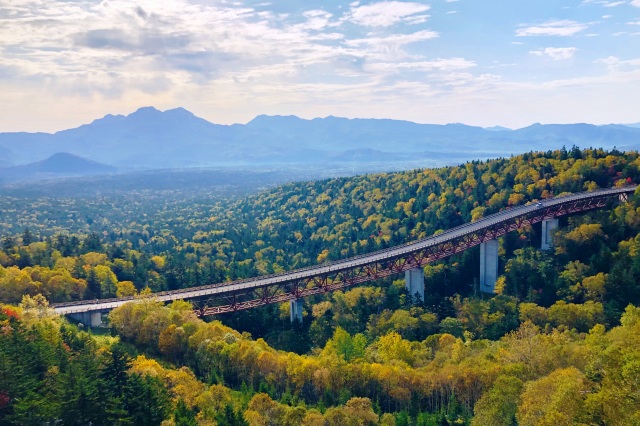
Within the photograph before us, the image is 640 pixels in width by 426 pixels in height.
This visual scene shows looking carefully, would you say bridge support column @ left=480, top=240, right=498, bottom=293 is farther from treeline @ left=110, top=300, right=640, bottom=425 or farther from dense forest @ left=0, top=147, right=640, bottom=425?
treeline @ left=110, top=300, right=640, bottom=425

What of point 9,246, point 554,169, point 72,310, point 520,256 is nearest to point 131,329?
point 72,310

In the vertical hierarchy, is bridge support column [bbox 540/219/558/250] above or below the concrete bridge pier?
above

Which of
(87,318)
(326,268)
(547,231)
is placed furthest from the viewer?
(547,231)

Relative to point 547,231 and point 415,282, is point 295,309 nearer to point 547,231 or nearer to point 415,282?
point 415,282

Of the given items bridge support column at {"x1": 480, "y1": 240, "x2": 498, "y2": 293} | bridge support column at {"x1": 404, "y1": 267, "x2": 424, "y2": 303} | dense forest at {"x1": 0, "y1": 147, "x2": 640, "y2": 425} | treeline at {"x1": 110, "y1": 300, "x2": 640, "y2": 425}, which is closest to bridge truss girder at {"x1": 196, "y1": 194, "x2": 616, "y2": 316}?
bridge support column at {"x1": 404, "y1": 267, "x2": 424, "y2": 303}

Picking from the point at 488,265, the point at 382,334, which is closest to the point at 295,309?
the point at 382,334

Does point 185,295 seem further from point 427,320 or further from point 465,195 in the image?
point 465,195

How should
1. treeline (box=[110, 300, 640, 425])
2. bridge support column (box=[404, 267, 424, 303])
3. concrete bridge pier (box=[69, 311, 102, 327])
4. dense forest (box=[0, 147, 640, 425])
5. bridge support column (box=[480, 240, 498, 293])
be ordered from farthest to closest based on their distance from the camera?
1. bridge support column (box=[480, 240, 498, 293])
2. bridge support column (box=[404, 267, 424, 303])
3. concrete bridge pier (box=[69, 311, 102, 327])
4. dense forest (box=[0, 147, 640, 425])
5. treeline (box=[110, 300, 640, 425])
